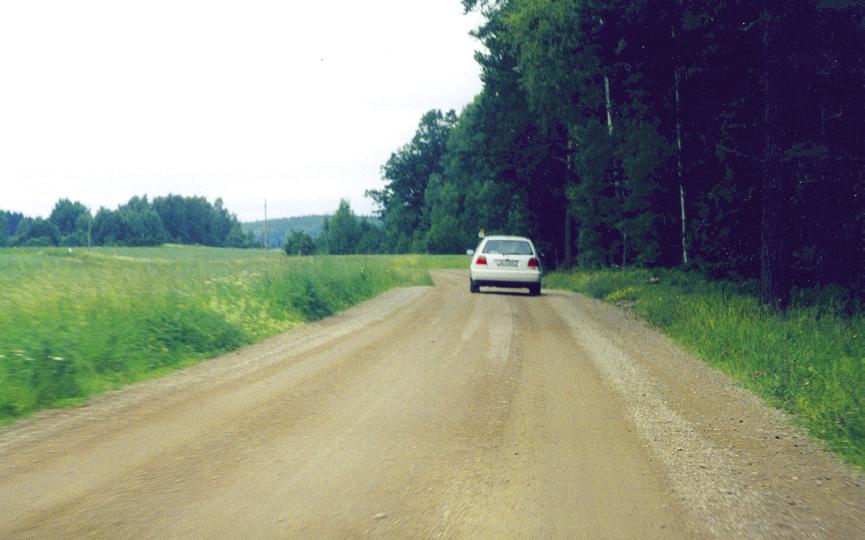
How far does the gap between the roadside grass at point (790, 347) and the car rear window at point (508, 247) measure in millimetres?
4049

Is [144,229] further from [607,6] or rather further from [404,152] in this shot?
[607,6]

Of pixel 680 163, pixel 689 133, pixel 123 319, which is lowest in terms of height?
pixel 123 319

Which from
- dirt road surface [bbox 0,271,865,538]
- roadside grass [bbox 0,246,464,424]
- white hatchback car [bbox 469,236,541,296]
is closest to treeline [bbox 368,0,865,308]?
white hatchback car [bbox 469,236,541,296]

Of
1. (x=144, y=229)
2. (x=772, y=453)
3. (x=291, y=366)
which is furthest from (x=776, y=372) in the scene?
(x=144, y=229)

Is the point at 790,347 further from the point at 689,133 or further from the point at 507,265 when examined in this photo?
the point at 689,133

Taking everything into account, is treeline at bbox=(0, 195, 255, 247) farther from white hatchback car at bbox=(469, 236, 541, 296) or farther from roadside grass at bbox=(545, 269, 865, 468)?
roadside grass at bbox=(545, 269, 865, 468)

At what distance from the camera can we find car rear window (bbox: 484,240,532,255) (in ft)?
77.4

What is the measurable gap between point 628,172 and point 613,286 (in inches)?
213

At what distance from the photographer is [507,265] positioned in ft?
76.8

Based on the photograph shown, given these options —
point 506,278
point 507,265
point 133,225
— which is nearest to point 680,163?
point 507,265

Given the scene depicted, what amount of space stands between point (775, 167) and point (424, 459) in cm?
1210

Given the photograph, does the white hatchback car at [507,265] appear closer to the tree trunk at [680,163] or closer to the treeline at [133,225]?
the tree trunk at [680,163]

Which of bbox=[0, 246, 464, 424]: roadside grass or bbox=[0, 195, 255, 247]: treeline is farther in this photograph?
bbox=[0, 195, 255, 247]: treeline

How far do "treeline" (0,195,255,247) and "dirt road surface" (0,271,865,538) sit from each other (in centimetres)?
8282
